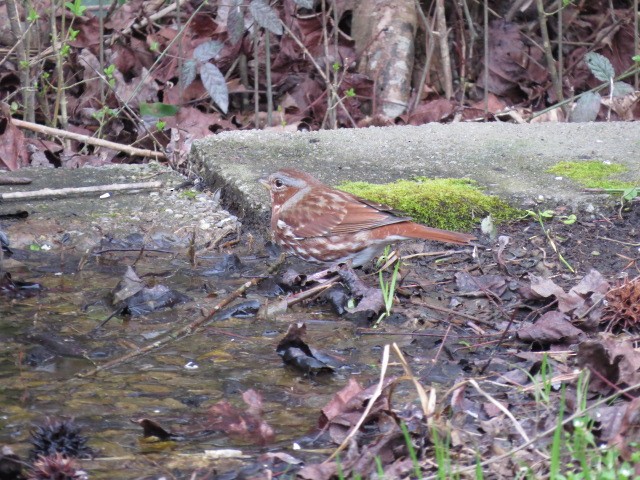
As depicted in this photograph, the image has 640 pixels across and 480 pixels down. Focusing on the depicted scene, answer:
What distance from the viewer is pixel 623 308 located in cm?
384

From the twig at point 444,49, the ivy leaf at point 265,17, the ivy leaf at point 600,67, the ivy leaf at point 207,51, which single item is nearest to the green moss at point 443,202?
the ivy leaf at point 265,17

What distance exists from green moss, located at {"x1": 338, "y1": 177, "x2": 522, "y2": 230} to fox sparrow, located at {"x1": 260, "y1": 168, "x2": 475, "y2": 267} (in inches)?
11.1

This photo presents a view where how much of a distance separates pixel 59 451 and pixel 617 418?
1.67 m

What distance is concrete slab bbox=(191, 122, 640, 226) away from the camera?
574 cm

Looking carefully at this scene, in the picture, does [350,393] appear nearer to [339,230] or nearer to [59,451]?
[59,451]

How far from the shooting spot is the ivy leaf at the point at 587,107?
25.5ft

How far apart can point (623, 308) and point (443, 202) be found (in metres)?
1.66

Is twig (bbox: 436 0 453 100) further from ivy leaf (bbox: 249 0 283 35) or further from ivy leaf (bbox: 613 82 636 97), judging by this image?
ivy leaf (bbox: 249 0 283 35)

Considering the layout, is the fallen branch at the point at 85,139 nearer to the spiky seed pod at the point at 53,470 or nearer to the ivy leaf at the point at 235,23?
the ivy leaf at the point at 235,23

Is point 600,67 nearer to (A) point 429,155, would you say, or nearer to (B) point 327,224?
(A) point 429,155

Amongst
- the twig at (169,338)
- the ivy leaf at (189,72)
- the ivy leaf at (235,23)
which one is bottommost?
the twig at (169,338)

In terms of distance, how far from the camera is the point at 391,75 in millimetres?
8805

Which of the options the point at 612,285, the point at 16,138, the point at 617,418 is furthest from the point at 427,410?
the point at 16,138

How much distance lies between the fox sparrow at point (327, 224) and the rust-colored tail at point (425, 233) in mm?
21
